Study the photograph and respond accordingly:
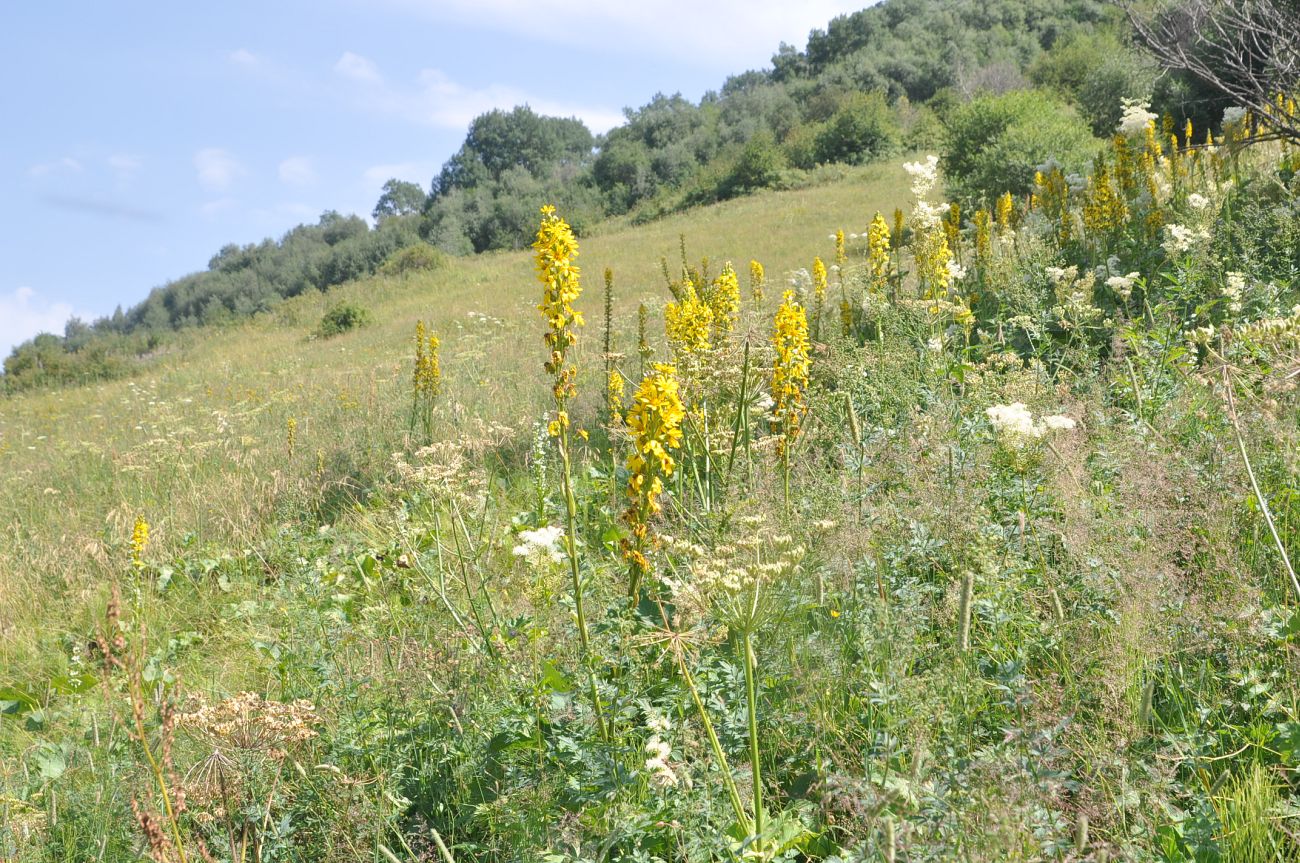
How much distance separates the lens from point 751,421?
→ 430 cm

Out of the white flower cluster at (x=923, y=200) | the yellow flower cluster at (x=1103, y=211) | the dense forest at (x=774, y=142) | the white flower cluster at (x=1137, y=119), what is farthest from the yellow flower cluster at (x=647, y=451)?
the dense forest at (x=774, y=142)

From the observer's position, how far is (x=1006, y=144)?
57.6 feet

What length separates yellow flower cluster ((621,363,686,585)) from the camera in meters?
2.86

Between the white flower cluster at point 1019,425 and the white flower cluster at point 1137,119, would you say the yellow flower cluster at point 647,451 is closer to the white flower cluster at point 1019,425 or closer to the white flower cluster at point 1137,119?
the white flower cluster at point 1019,425

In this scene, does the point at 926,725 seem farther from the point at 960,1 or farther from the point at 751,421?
the point at 960,1

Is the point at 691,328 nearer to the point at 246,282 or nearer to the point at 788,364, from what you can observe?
the point at 788,364

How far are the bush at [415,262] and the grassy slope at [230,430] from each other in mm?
9384

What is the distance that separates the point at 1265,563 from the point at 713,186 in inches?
1616

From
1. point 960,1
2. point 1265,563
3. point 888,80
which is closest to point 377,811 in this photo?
point 1265,563

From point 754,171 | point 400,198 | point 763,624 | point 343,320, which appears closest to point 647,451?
point 763,624

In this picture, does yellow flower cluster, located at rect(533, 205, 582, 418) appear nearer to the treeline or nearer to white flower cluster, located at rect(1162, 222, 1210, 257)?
white flower cluster, located at rect(1162, 222, 1210, 257)

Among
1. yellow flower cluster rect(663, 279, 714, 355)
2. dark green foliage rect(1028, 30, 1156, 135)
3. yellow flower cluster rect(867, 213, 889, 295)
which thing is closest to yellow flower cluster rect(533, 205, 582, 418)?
yellow flower cluster rect(663, 279, 714, 355)

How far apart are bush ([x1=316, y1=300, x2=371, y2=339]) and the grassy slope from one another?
68 cm

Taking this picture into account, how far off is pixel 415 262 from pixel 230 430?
25461mm
